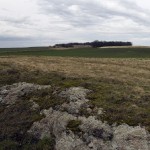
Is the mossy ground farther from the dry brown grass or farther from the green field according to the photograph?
the green field

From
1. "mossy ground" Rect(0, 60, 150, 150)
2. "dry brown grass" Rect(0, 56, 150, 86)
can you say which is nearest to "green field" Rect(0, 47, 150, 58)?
"dry brown grass" Rect(0, 56, 150, 86)

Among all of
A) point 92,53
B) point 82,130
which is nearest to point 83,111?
point 82,130

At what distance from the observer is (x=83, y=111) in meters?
15.1

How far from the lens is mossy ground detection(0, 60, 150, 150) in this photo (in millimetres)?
14180

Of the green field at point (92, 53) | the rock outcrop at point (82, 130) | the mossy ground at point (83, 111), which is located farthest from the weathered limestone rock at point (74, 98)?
the green field at point (92, 53)

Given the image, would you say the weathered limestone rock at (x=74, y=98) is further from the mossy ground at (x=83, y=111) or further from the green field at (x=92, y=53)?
the green field at (x=92, y=53)

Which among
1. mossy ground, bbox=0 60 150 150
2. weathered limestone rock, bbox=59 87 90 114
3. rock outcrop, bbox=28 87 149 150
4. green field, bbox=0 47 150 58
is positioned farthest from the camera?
green field, bbox=0 47 150 58

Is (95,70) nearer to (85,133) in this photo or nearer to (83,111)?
(83,111)

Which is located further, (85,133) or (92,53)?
(92,53)

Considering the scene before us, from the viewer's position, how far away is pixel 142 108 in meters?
15.0

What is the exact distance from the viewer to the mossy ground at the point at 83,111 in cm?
1418

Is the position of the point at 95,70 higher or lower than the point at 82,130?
higher

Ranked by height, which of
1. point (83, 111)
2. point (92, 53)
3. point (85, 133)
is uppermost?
point (83, 111)

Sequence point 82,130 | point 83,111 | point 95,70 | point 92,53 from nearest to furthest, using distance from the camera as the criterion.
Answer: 1. point 82,130
2. point 83,111
3. point 95,70
4. point 92,53
